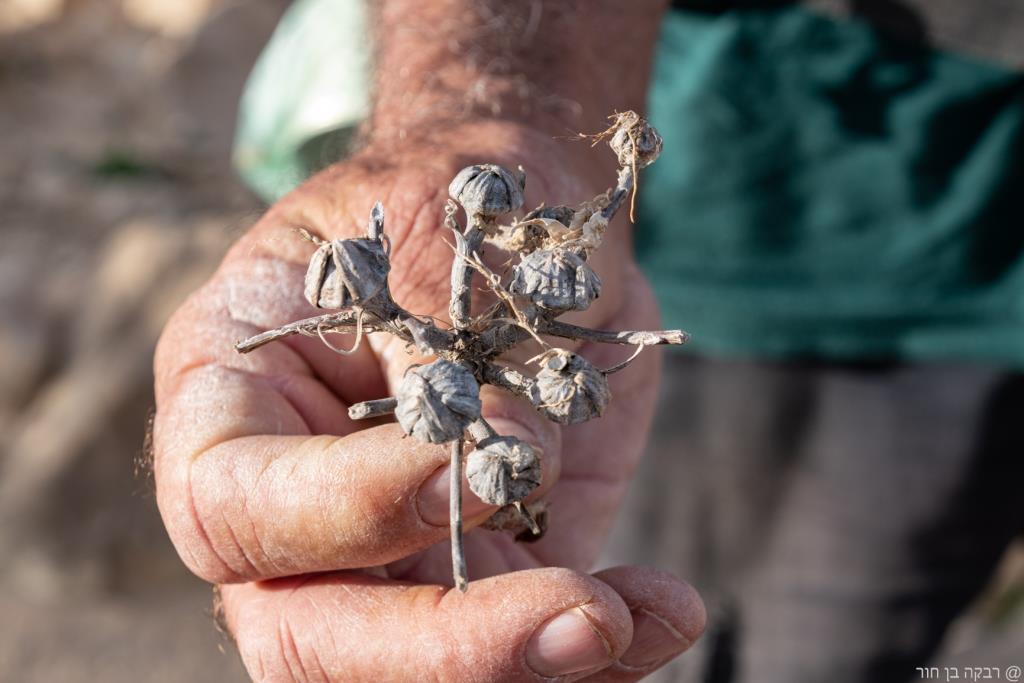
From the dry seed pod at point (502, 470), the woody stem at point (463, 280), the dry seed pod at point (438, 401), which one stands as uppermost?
the woody stem at point (463, 280)

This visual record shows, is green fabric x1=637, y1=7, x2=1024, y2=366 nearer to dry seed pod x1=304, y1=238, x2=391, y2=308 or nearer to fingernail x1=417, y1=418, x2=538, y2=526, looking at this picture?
fingernail x1=417, y1=418, x2=538, y2=526

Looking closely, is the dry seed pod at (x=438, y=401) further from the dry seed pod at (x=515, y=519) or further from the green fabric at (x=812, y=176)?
the green fabric at (x=812, y=176)

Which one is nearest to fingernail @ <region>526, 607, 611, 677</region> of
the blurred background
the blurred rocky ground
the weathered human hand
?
the weathered human hand

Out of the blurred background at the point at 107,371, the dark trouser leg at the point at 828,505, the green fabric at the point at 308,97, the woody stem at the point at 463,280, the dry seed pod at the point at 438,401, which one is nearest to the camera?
the dry seed pod at the point at 438,401

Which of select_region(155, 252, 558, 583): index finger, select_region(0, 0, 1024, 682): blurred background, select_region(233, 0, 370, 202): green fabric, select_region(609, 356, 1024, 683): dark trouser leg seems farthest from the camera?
select_region(0, 0, 1024, 682): blurred background

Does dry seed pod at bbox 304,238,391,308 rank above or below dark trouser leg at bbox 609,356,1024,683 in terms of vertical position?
above

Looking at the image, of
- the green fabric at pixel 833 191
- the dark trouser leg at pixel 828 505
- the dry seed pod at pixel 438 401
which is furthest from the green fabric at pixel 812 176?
the dry seed pod at pixel 438 401

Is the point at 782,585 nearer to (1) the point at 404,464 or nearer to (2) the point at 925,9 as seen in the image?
(2) the point at 925,9

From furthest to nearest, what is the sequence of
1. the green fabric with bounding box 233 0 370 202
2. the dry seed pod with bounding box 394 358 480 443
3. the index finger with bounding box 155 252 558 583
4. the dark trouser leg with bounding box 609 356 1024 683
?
the dark trouser leg with bounding box 609 356 1024 683 → the green fabric with bounding box 233 0 370 202 → the index finger with bounding box 155 252 558 583 → the dry seed pod with bounding box 394 358 480 443
